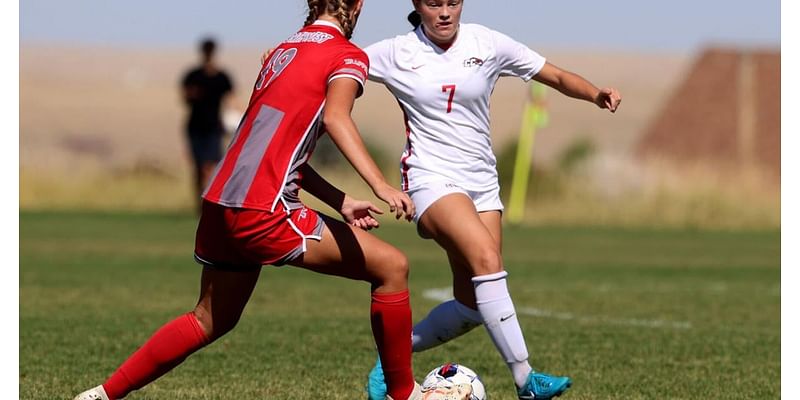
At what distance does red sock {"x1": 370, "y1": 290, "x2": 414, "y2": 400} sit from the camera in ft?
20.0

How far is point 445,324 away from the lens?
732 cm

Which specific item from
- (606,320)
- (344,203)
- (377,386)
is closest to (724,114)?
(606,320)

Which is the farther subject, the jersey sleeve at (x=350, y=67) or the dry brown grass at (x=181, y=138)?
the dry brown grass at (x=181, y=138)

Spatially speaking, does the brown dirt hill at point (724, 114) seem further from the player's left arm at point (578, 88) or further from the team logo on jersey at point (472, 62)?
the team logo on jersey at point (472, 62)

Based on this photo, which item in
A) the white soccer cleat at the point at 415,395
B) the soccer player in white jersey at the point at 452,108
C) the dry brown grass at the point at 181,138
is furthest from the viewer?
the dry brown grass at the point at 181,138

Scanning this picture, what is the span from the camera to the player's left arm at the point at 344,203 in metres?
5.94

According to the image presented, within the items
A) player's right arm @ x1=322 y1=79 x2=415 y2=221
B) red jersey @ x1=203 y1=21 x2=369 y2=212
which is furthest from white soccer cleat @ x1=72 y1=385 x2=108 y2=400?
player's right arm @ x1=322 y1=79 x2=415 y2=221

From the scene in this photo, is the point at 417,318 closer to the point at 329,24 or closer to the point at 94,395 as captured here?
the point at 94,395

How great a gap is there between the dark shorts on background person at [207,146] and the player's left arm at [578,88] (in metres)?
13.7

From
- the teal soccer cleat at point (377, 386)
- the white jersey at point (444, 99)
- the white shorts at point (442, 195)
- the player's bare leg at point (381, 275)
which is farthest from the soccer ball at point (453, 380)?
the white jersey at point (444, 99)

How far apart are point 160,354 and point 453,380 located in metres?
1.35

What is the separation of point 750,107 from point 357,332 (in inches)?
1198

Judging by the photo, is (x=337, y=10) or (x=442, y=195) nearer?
(x=337, y=10)
